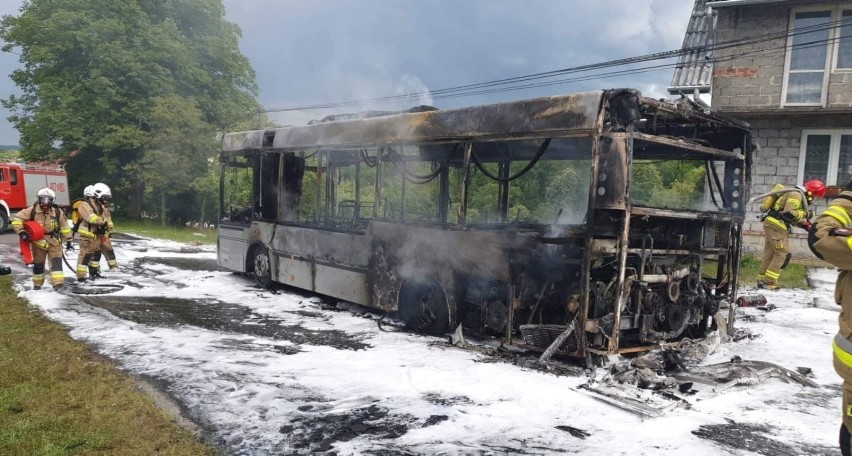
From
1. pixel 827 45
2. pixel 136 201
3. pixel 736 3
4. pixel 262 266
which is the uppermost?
pixel 736 3

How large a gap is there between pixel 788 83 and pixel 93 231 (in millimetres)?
15494

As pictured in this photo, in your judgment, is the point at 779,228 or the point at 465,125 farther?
the point at 779,228

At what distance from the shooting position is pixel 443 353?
6.04m

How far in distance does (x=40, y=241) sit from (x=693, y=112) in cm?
967

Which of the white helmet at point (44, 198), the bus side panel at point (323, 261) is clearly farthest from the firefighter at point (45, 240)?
the bus side panel at point (323, 261)

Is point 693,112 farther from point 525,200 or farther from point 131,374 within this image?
point 131,374

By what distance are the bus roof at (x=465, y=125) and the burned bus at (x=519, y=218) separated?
2 centimetres

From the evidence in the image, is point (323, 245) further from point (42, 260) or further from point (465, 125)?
point (42, 260)

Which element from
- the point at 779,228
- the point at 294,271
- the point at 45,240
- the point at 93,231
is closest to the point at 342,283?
the point at 294,271

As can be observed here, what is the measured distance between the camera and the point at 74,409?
4285mm

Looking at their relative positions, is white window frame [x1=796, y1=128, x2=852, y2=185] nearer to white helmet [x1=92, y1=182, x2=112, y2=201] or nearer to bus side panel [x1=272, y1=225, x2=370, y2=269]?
bus side panel [x1=272, y1=225, x2=370, y2=269]

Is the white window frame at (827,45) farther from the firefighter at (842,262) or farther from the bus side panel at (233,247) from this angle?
the bus side panel at (233,247)

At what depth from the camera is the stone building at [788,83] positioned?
43.8 ft

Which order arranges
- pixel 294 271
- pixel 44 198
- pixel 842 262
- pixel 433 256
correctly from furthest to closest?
pixel 44 198 < pixel 294 271 < pixel 433 256 < pixel 842 262
